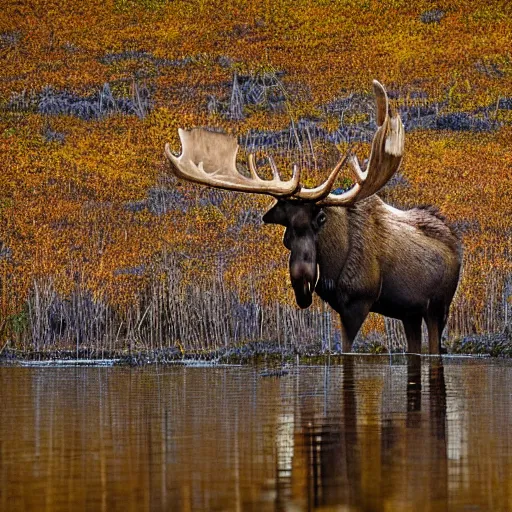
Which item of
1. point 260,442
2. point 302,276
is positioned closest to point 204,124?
point 302,276

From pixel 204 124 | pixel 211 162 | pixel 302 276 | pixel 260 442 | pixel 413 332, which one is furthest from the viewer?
pixel 204 124

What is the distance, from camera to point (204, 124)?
111 ft

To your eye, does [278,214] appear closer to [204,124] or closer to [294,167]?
[294,167]

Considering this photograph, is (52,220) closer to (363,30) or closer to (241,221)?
(241,221)

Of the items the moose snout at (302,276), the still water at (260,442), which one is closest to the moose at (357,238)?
the moose snout at (302,276)

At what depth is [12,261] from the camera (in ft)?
70.6

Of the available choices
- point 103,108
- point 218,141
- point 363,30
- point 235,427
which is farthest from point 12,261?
point 363,30

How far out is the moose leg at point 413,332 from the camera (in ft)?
51.4

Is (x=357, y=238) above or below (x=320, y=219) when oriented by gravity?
below

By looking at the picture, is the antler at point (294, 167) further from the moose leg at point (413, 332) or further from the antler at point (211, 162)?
the moose leg at point (413, 332)

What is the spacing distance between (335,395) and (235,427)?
7.86ft

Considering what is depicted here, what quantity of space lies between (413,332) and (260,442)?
24.2 ft

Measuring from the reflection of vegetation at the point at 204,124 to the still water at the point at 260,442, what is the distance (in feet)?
15.3

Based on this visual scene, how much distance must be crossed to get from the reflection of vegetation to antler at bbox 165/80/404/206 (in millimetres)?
2954
